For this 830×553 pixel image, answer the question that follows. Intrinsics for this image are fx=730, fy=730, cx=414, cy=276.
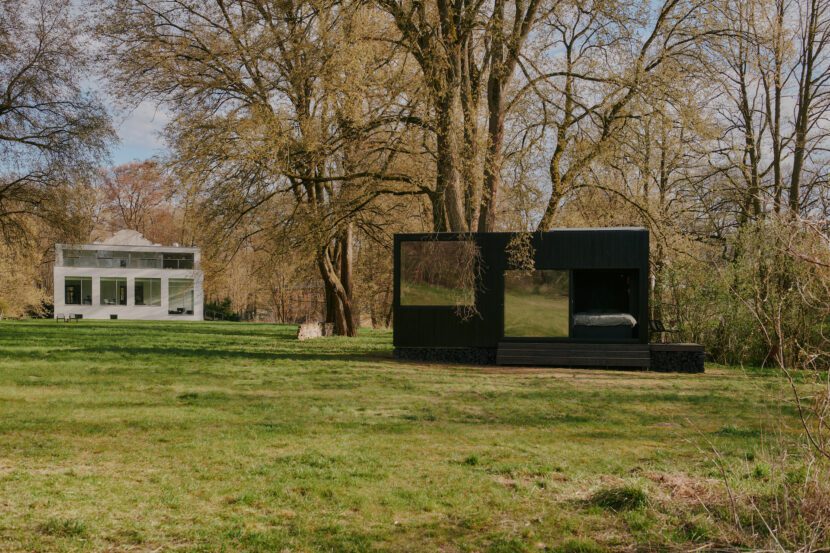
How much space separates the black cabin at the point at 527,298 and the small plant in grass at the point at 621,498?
1107 cm

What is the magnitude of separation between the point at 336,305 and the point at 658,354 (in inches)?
560

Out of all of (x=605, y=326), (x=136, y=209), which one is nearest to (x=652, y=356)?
(x=605, y=326)

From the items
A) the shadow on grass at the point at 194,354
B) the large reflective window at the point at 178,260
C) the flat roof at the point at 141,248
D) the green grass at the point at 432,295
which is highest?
the flat roof at the point at 141,248

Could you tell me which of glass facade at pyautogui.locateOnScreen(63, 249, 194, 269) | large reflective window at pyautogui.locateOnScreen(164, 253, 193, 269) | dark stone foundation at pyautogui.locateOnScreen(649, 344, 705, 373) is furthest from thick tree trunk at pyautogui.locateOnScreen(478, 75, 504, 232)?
glass facade at pyautogui.locateOnScreen(63, 249, 194, 269)

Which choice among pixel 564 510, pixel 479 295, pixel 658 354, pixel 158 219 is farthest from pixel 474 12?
pixel 158 219

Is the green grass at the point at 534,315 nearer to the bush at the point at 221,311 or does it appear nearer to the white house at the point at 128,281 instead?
the white house at the point at 128,281

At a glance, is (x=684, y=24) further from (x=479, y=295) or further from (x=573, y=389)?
(x=573, y=389)

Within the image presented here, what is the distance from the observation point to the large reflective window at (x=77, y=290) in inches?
2021

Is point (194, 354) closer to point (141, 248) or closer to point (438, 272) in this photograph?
point (438, 272)

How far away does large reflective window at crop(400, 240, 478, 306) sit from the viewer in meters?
16.4

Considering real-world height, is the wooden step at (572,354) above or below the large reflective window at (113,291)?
below

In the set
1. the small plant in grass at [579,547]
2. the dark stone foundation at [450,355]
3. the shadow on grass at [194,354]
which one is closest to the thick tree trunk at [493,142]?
the dark stone foundation at [450,355]

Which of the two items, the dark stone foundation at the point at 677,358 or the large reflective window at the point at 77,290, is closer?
the dark stone foundation at the point at 677,358

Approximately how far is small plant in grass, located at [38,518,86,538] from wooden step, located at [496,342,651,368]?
12533 mm
